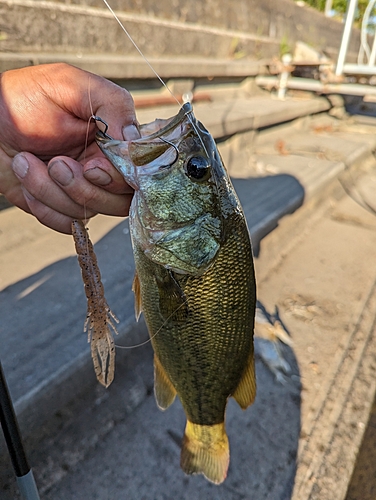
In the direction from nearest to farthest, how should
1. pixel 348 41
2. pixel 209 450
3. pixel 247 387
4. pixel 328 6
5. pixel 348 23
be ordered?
1. pixel 247 387
2. pixel 209 450
3. pixel 348 23
4. pixel 348 41
5. pixel 328 6

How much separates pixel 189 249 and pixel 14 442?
34.7 inches

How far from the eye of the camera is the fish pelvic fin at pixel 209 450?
1.64 metres

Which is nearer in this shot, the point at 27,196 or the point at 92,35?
the point at 27,196

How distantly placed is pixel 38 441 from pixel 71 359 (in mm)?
459

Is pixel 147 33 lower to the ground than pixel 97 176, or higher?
higher

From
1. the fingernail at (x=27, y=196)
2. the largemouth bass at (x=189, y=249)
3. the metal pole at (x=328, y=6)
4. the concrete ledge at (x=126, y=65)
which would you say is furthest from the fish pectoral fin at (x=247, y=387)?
the metal pole at (x=328, y=6)

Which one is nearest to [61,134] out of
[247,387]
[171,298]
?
[171,298]

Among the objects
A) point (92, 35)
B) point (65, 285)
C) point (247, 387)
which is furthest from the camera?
point (92, 35)

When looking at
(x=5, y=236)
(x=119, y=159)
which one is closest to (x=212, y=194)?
(x=119, y=159)

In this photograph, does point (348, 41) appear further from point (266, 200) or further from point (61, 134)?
point (61, 134)

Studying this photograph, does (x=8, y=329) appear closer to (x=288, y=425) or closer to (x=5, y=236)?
(x=5, y=236)

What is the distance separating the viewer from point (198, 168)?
4.20 feet

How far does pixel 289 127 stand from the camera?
318 inches

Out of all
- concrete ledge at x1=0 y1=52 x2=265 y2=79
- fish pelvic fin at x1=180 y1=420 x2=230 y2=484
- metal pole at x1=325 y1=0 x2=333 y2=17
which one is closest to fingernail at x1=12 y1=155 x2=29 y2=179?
fish pelvic fin at x1=180 y1=420 x2=230 y2=484
